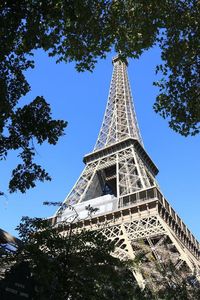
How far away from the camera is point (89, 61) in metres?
12.9

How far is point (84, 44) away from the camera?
41.6 ft

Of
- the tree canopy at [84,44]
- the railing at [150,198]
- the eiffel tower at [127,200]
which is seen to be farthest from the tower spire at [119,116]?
the tree canopy at [84,44]

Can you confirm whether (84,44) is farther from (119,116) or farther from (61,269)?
(119,116)

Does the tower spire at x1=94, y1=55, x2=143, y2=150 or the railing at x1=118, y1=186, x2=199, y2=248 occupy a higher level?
the tower spire at x1=94, y1=55, x2=143, y2=150

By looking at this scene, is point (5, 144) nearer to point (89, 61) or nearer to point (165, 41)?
point (89, 61)

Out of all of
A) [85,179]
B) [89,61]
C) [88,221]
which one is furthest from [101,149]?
[89,61]

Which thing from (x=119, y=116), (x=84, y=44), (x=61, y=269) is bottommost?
(x=61, y=269)

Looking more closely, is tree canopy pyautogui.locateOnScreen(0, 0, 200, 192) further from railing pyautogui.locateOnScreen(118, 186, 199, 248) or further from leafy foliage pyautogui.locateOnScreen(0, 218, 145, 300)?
railing pyautogui.locateOnScreen(118, 186, 199, 248)

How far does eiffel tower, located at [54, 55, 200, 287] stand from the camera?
22781mm

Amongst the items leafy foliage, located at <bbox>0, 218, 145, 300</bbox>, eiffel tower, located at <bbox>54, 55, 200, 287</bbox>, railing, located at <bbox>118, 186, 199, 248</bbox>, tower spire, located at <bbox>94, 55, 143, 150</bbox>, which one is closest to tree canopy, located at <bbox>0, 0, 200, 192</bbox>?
leafy foliage, located at <bbox>0, 218, 145, 300</bbox>

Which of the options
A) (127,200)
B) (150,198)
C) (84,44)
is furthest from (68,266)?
(127,200)

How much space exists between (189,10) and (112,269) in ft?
28.6

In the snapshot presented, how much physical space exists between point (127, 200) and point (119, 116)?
815 inches

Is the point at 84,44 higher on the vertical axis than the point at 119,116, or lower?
lower
